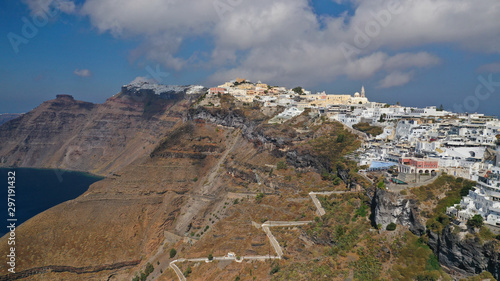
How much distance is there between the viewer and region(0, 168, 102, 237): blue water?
9788 cm

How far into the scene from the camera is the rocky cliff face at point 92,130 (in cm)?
16175

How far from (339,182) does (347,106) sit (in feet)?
117

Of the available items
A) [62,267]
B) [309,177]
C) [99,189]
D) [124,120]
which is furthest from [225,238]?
[124,120]

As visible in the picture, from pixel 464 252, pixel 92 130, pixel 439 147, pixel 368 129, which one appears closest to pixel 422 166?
pixel 439 147

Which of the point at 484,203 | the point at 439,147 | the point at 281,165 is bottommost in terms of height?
the point at 484,203

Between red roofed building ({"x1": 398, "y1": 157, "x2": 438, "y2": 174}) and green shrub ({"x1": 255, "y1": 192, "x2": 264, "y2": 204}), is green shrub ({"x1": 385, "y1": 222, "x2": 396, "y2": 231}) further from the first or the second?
green shrub ({"x1": 255, "y1": 192, "x2": 264, "y2": 204})

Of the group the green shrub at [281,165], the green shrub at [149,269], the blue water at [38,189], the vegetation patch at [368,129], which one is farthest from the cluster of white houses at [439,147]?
the blue water at [38,189]

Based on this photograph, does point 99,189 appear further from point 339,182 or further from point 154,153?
point 339,182

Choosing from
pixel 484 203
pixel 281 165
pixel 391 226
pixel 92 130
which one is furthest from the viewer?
pixel 92 130

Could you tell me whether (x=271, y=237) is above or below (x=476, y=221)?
below

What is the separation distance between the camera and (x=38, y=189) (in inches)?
4791

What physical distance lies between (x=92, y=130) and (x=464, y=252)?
173555 mm

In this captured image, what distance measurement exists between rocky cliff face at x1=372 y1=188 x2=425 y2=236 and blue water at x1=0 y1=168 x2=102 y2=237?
79.3 meters

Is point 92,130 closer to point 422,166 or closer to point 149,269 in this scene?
point 149,269
